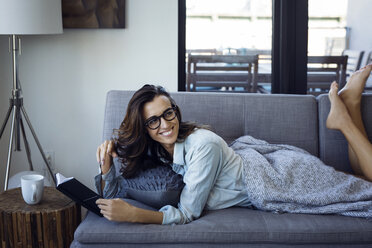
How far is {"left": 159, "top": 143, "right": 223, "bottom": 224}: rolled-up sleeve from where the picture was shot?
202cm

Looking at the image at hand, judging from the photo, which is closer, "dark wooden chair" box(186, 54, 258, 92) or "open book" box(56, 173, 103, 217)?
"open book" box(56, 173, 103, 217)

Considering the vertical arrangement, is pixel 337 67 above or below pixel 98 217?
above

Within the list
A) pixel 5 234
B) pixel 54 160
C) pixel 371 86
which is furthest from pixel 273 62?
pixel 5 234

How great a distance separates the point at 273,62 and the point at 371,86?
25.3 inches

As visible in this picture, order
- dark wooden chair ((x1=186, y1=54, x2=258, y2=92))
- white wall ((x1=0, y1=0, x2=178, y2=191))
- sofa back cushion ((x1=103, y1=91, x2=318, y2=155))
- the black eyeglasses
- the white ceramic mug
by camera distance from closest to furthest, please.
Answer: the black eyeglasses
the white ceramic mug
sofa back cushion ((x1=103, y1=91, x2=318, y2=155))
white wall ((x1=0, y1=0, x2=178, y2=191))
dark wooden chair ((x1=186, y1=54, x2=258, y2=92))

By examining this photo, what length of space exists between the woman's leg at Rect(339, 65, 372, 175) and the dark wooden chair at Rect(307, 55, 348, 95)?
1.87 feet

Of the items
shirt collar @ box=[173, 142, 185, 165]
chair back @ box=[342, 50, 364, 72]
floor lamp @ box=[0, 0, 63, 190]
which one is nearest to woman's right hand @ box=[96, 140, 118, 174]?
shirt collar @ box=[173, 142, 185, 165]

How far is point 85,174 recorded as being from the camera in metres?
3.17

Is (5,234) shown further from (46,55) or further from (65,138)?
(46,55)

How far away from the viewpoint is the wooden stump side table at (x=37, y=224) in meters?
2.12

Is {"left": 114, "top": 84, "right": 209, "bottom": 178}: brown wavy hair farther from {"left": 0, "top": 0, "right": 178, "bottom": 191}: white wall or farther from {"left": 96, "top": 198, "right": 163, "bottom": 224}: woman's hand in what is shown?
{"left": 0, "top": 0, "right": 178, "bottom": 191}: white wall

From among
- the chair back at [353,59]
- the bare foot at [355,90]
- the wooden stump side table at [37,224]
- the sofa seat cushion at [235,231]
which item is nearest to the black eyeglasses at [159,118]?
the sofa seat cushion at [235,231]

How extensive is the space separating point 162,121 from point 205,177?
29 cm

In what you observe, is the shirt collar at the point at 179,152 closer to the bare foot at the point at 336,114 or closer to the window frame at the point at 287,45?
the bare foot at the point at 336,114
